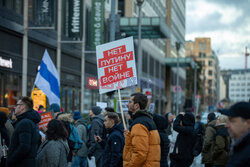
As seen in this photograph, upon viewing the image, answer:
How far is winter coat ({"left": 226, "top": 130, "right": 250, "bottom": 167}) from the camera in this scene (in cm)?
348

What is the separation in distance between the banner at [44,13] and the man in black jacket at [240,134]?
1915 centimetres

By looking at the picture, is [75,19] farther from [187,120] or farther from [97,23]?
[187,120]

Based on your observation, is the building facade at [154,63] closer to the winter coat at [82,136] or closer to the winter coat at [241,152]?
the winter coat at [82,136]

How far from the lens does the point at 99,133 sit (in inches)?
416

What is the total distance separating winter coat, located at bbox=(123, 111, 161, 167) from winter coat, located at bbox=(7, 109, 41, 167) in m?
1.38

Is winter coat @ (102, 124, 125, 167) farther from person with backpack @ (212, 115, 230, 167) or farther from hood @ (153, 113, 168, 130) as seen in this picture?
person with backpack @ (212, 115, 230, 167)

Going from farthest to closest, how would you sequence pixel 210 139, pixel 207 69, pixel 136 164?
pixel 207 69 < pixel 210 139 < pixel 136 164

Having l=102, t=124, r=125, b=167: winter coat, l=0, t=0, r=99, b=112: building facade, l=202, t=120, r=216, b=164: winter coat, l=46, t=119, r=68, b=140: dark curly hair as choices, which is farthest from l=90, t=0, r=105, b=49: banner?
l=46, t=119, r=68, b=140: dark curly hair

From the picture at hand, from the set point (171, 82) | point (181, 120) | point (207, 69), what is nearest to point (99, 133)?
point (181, 120)

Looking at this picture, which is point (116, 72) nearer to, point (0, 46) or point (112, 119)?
point (112, 119)

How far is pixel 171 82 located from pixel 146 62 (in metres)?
23.0

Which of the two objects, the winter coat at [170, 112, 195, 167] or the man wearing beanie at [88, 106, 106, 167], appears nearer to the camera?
the winter coat at [170, 112, 195, 167]

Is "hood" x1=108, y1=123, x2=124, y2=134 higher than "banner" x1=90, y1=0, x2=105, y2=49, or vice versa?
"banner" x1=90, y1=0, x2=105, y2=49

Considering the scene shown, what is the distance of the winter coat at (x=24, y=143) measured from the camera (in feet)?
21.3
